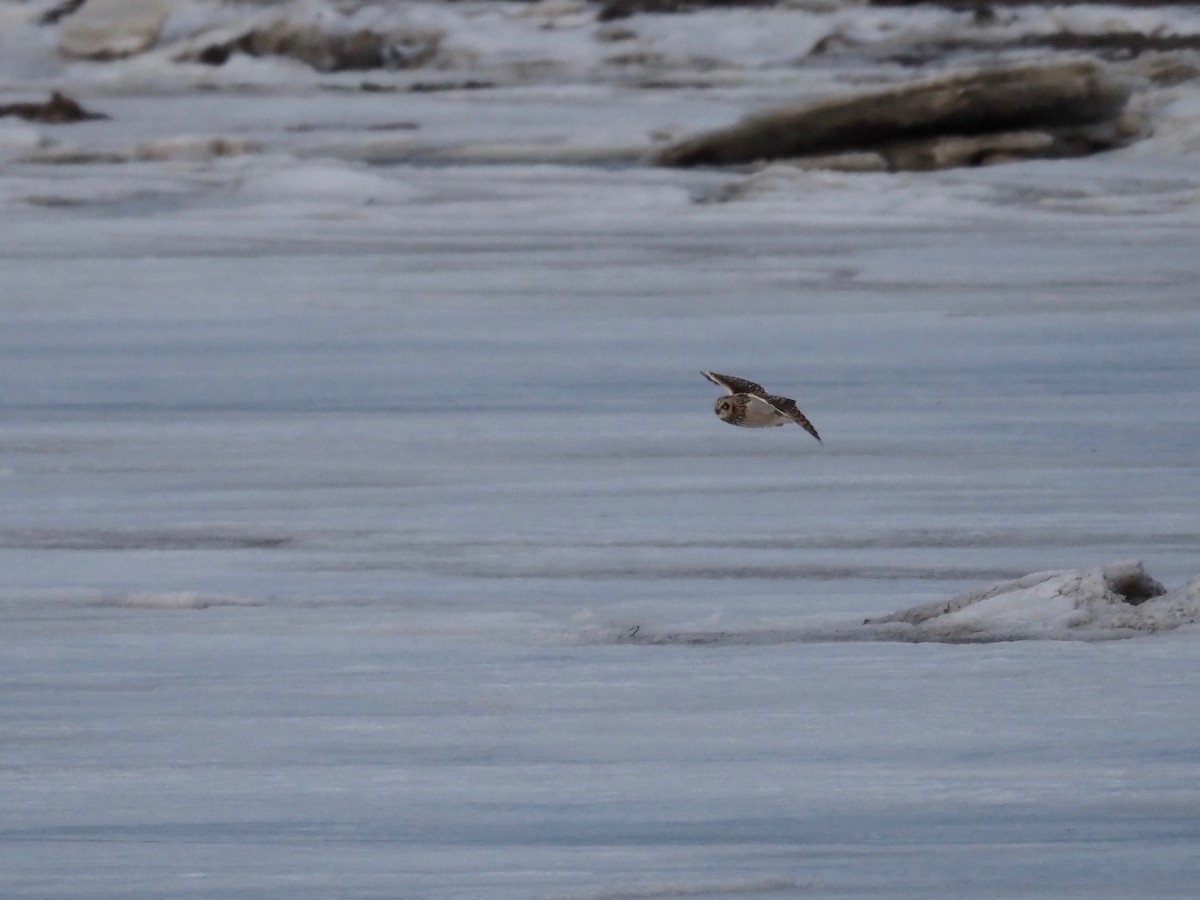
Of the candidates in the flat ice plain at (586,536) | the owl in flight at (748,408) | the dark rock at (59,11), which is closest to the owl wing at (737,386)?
the owl in flight at (748,408)

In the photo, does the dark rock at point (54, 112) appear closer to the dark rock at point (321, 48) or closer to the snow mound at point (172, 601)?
the dark rock at point (321, 48)

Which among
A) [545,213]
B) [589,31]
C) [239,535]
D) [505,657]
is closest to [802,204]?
[545,213]

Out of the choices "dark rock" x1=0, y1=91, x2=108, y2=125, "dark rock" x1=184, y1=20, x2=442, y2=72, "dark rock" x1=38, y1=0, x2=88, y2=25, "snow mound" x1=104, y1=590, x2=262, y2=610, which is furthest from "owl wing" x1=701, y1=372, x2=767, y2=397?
"dark rock" x1=38, y1=0, x2=88, y2=25

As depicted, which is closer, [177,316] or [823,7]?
[177,316]

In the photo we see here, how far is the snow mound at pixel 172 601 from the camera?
3.86m

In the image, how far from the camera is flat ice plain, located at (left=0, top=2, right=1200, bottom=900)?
9.16 feet

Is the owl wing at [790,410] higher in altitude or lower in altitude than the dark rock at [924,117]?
lower

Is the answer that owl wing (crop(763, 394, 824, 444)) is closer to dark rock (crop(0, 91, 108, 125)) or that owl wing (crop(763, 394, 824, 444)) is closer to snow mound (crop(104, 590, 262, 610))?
snow mound (crop(104, 590, 262, 610))

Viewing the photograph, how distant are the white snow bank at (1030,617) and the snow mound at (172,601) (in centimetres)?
76

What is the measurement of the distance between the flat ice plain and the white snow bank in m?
0.03

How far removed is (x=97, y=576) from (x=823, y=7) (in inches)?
813

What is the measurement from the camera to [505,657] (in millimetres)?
3514

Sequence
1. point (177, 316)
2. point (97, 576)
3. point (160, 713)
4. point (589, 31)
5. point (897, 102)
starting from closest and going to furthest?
point (160, 713)
point (97, 576)
point (177, 316)
point (897, 102)
point (589, 31)

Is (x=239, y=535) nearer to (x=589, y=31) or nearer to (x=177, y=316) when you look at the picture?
(x=177, y=316)
